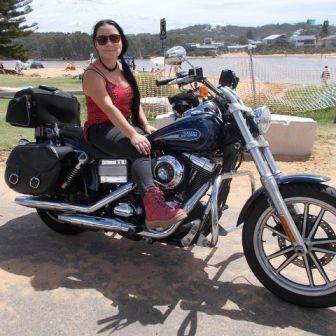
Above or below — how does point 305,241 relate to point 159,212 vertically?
below

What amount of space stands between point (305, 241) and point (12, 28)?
33.4 m

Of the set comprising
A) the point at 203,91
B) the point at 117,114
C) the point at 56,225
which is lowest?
the point at 56,225

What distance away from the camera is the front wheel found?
9.93 feet

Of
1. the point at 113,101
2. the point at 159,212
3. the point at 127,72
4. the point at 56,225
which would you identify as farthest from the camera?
the point at 56,225

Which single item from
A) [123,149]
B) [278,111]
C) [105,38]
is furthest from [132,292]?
[278,111]

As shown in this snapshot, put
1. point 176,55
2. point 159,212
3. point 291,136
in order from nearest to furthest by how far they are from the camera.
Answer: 1. point 176,55
2. point 159,212
3. point 291,136

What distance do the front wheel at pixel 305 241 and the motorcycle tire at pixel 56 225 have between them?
173cm

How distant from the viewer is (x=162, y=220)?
10.4 feet

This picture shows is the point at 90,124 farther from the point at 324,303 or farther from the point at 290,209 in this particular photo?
the point at 324,303

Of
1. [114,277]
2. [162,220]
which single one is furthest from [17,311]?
[162,220]

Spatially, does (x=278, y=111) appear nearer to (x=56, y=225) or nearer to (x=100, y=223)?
(x=56, y=225)

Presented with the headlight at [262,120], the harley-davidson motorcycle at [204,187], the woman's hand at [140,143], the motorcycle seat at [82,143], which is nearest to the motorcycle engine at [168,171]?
the harley-davidson motorcycle at [204,187]

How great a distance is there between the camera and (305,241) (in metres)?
3.14

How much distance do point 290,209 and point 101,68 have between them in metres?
1.67
